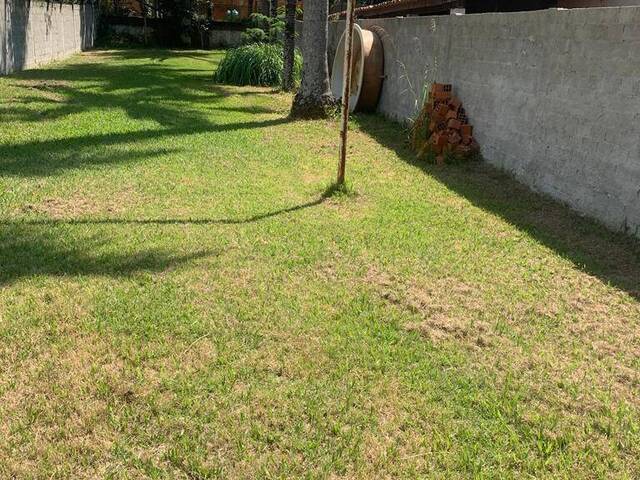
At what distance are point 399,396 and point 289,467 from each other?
715 mm

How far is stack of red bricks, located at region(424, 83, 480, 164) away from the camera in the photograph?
Result: 8016mm

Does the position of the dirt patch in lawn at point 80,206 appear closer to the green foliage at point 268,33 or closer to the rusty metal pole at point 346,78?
the rusty metal pole at point 346,78

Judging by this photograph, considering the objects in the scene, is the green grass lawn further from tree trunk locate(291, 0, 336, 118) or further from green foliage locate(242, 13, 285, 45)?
green foliage locate(242, 13, 285, 45)

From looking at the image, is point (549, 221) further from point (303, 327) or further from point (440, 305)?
point (303, 327)

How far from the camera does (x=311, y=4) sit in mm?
10711

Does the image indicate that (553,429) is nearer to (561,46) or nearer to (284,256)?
(284,256)

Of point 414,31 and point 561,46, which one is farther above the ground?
point 414,31

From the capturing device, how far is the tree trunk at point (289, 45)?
1391 centimetres

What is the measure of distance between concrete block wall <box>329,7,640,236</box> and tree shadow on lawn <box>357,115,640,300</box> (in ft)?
0.50

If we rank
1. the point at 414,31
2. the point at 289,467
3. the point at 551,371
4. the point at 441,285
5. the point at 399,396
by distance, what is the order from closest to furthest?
the point at 289,467, the point at 399,396, the point at 551,371, the point at 441,285, the point at 414,31

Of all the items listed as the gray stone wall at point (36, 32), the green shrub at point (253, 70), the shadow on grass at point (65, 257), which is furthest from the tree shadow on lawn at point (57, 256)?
the green shrub at point (253, 70)

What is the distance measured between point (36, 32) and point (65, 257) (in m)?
14.1

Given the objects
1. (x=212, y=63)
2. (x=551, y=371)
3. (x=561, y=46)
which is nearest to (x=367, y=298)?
(x=551, y=371)

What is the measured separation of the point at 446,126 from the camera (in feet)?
27.2
